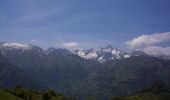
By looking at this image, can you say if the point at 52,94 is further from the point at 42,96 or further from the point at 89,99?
the point at 89,99

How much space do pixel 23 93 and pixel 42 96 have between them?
44.8 feet

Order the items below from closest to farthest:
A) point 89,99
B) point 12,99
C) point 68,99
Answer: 1. point 12,99
2. point 68,99
3. point 89,99

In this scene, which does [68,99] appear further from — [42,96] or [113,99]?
[113,99]

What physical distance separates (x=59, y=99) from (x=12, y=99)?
21.1 meters

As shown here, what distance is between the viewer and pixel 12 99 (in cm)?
14150

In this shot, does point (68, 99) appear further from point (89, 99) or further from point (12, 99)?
point (12, 99)

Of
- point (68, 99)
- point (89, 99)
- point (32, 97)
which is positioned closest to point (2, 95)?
point (32, 97)

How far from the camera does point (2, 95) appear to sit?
142 meters

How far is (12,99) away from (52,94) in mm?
26970

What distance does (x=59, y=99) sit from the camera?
488 ft

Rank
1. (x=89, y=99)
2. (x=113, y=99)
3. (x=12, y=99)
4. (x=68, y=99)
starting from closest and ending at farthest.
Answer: (x=12, y=99) → (x=68, y=99) → (x=89, y=99) → (x=113, y=99)

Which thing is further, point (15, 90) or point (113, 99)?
point (113, 99)

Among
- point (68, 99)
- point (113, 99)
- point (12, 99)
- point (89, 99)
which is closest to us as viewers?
point (12, 99)

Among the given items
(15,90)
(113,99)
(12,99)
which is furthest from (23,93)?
(113,99)
